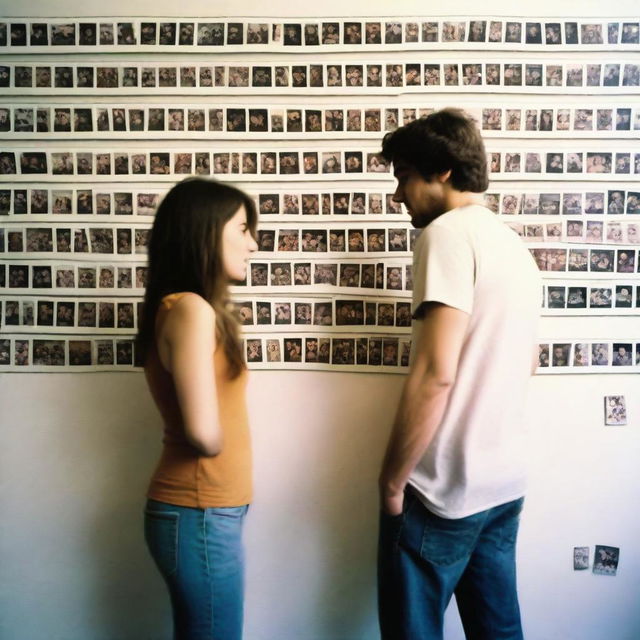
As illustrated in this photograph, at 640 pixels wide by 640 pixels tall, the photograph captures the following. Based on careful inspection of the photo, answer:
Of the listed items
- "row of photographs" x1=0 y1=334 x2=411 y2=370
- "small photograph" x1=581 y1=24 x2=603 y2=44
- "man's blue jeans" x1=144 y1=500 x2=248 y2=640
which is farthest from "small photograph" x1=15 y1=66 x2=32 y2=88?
"small photograph" x1=581 y1=24 x2=603 y2=44

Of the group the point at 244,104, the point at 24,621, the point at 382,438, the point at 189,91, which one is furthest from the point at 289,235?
the point at 24,621

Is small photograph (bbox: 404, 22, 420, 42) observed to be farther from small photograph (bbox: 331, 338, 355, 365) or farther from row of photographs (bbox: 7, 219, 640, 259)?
small photograph (bbox: 331, 338, 355, 365)

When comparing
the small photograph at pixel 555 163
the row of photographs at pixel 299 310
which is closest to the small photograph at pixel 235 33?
the row of photographs at pixel 299 310

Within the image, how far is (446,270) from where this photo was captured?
2.93 ft

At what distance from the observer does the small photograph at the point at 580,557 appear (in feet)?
4.57

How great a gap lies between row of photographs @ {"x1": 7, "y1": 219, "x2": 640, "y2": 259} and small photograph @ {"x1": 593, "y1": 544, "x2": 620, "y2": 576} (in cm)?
92

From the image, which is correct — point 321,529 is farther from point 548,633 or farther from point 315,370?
point 548,633

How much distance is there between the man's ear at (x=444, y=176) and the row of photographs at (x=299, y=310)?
43cm

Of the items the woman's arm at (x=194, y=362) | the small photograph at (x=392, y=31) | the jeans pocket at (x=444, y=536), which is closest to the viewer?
the woman's arm at (x=194, y=362)

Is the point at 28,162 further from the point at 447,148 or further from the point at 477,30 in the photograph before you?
the point at 477,30

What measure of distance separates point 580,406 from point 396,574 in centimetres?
80

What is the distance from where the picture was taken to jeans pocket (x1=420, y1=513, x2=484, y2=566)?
94cm

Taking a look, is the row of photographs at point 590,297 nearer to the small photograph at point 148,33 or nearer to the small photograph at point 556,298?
the small photograph at point 556,298

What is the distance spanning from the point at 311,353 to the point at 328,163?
0.56 m
